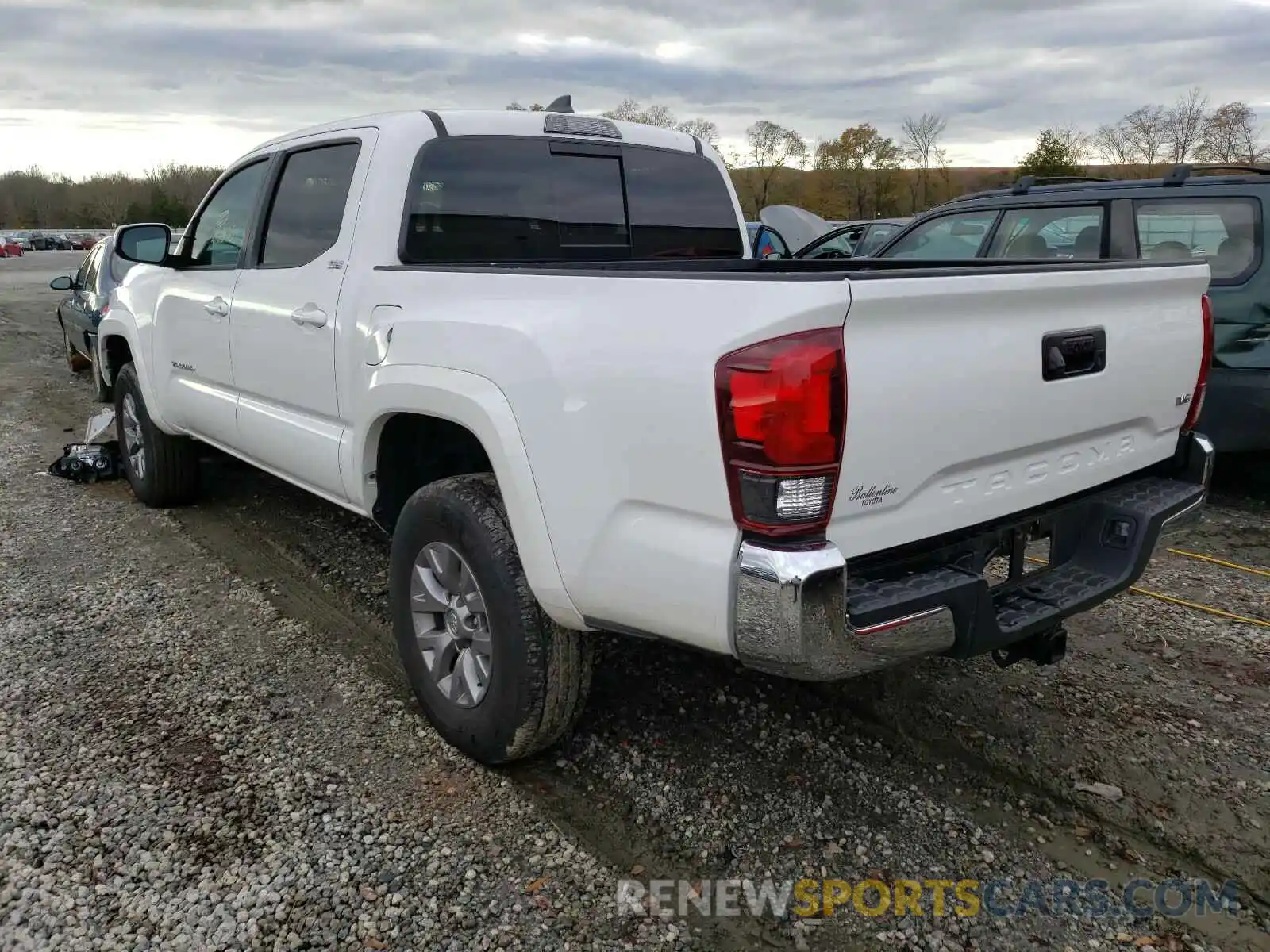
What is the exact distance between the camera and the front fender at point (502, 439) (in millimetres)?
2549

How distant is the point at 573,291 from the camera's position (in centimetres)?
247

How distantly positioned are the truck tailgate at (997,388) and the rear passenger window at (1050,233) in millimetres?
3261

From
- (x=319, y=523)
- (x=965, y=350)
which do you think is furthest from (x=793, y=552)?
(x=319, y=523)

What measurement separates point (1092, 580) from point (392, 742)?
2.19m

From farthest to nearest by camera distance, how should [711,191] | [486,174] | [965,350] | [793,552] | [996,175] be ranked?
[996,175]
[711,191]
[486,174]
[965,350]
[793,552]

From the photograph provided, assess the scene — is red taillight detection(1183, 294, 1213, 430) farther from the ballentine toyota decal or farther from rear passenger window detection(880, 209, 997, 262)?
rear passenger window detection(880, 209, 997, 262)

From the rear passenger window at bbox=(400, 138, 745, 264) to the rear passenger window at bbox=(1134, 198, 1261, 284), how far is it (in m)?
2.74

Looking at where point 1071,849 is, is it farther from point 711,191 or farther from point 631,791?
point 711,191

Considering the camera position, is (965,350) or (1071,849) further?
(1071,849)

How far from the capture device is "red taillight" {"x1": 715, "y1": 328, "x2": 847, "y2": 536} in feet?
6.73

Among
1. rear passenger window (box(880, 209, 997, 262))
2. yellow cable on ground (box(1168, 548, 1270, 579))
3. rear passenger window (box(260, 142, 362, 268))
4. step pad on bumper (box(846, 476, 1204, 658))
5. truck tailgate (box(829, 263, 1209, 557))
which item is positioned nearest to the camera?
truck tailgate (box(829, 263, 1209, 557))

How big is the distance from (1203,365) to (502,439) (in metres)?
2.21

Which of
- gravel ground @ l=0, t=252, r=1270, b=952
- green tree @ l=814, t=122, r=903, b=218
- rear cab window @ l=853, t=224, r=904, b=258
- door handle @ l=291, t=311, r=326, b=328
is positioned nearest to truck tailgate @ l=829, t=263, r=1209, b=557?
gravel ground @ l=0, t=252, r=1270, b=952

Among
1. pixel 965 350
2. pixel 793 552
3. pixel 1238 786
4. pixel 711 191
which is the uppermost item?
pixel 711 191
